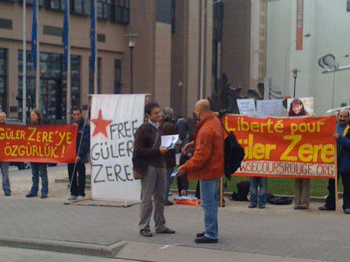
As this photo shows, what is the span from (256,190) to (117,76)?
35.2 m

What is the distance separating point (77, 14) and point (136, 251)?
35.9 meters

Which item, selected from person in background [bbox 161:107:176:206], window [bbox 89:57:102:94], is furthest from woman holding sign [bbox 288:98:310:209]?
window [bbox 89:57:102:94]

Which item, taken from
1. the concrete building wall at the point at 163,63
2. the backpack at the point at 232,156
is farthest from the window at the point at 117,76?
the backpack at the point at 232,156

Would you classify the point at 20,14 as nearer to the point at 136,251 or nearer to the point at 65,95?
the point at 65,95

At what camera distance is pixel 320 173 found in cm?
1218

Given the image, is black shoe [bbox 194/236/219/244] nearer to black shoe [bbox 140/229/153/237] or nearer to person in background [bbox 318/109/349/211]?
black shoe [bbox 140/229/153/237]

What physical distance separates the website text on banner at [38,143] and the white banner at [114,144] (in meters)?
1.36

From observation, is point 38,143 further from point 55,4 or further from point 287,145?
point 55,4

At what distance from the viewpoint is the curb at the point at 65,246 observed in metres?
9.22

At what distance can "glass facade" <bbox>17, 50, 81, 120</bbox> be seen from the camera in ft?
134

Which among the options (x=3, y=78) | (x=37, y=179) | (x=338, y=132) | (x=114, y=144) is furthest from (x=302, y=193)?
(x=3, y=78)

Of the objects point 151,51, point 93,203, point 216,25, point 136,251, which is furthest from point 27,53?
point 136,251

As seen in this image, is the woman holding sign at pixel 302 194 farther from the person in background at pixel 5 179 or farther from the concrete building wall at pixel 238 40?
the concrete building wall at pixel 238 40

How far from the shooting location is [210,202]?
366 inches
